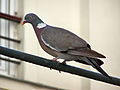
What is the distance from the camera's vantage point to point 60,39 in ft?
7.16

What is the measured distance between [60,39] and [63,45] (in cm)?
8

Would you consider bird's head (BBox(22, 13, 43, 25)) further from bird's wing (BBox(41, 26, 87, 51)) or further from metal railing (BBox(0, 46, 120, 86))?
metal railing (BBox(0, 46, 120, 86))

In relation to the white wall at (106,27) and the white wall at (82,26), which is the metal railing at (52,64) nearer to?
the white wall at (82,26)

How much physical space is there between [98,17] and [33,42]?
25.8 inches

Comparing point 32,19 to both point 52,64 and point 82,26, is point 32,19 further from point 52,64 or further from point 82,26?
point 82,26

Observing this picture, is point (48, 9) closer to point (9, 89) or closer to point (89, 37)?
point (89, 37)

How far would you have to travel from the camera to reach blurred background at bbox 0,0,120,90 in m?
5.12

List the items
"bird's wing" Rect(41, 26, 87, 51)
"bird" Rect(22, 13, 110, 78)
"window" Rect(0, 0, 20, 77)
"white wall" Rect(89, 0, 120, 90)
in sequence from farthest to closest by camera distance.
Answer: "white wall" Rect(89, 0, 120, 90)
"window" Rect(0, 0, 20, 77)
"bird's wing" Rect(41, 26, 87, 51)
"bird" Rect(22, 13, 110, 78)

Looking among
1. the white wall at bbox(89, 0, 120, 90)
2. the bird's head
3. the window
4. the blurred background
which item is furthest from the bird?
the white wall at bbox(89, 0, 120, 90)

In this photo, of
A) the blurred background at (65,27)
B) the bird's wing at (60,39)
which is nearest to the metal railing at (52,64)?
the bird's wing at (60,39)

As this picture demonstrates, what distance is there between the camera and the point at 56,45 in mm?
2121

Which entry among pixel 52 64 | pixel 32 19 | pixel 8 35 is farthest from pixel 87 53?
pixel 8 35

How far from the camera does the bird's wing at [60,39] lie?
6.86ft

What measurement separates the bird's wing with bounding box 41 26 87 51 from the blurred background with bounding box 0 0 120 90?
2791 millimetres
